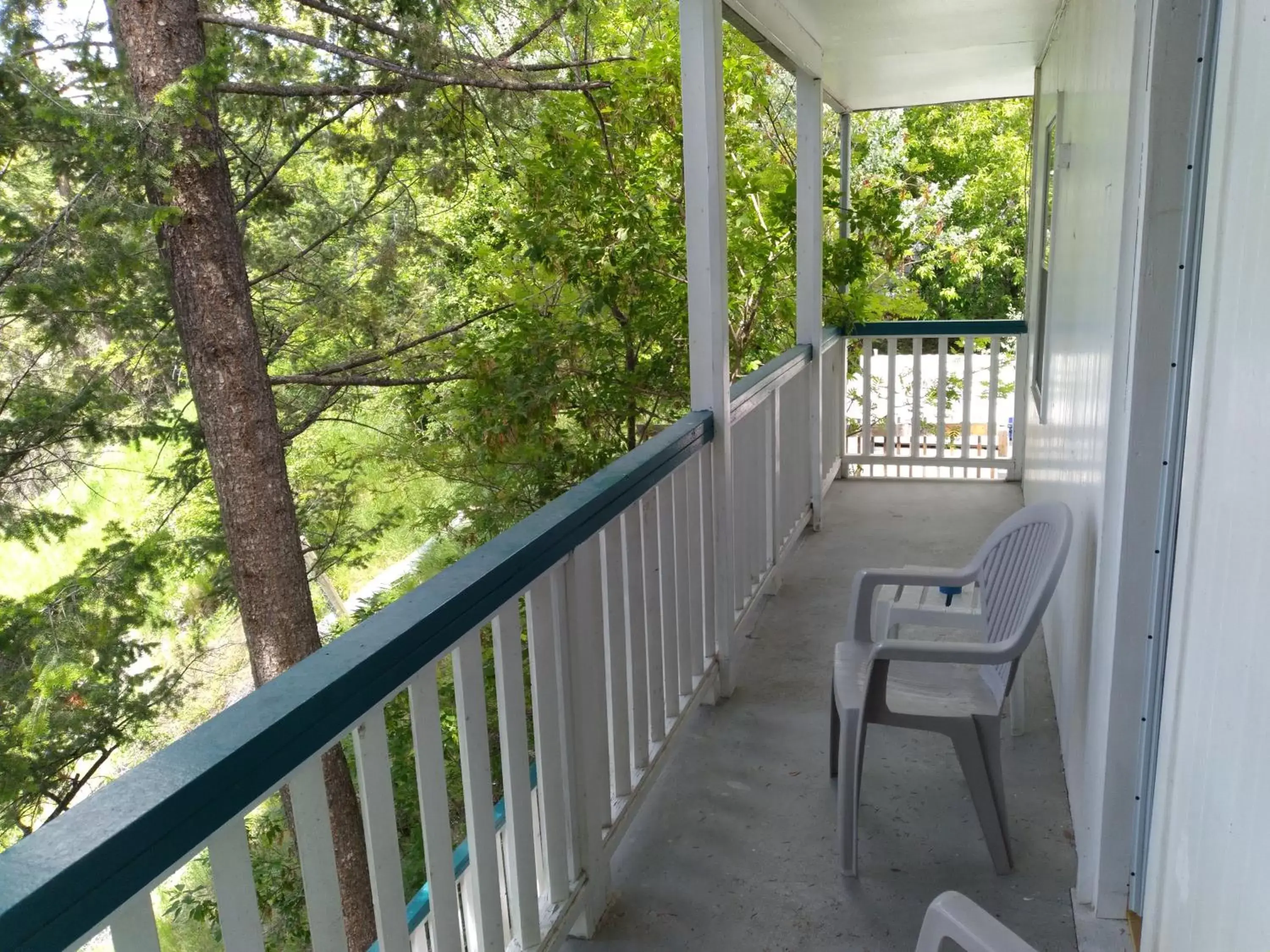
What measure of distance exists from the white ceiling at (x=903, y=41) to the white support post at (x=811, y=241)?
0.61ft

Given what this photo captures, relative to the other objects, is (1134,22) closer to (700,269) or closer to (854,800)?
(700,269)

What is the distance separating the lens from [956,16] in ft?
14.1

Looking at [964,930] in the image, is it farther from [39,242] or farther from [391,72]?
[39,242]

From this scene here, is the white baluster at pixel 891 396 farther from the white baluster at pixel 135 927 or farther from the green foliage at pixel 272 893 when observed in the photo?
the white baluster at pixel 135 927

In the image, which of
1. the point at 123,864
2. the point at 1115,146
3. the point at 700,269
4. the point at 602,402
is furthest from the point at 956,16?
the point at 123,864

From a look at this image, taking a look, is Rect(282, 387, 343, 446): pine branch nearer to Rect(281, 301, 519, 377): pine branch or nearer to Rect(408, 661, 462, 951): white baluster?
Rect(281, 301, 519, 377): pine branch

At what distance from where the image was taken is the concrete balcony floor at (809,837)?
2.23 metres

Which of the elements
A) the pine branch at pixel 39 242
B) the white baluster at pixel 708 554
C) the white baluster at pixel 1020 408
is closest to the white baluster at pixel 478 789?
the white baluster at pixel 708 554

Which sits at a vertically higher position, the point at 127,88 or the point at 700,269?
the point at 127,88

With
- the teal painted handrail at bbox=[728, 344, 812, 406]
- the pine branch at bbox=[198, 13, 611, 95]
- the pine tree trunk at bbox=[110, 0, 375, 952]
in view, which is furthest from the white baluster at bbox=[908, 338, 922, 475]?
the pine tree trunk at bbox=[110, 0, 375, 952]

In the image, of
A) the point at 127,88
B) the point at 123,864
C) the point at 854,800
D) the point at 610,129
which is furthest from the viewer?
the point at 610,129

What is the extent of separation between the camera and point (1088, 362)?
8.25 ft

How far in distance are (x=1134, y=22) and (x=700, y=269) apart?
4.73ft

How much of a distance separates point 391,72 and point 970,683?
4.88m
